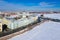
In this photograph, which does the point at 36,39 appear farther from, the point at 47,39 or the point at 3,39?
the point at 3,39

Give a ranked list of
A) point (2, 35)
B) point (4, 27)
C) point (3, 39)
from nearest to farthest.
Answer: point (3, 39), point (2, 35), point (4, 27)

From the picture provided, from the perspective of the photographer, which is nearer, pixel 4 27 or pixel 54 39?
pixel 54 39

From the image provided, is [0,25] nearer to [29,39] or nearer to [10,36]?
[10,36]

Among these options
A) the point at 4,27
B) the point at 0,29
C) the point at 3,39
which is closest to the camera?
the point at 3,39

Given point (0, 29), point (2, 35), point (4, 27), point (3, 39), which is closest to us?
point (3, 39)

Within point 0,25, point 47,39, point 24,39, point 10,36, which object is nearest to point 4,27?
point 0,25

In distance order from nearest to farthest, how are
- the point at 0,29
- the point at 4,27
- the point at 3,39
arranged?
the point at 3,39 < the point at 0,29 < the point at 4,27

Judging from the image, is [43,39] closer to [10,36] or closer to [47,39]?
[47,39]

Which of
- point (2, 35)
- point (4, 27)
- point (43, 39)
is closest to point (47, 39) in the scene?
point (43, 39)

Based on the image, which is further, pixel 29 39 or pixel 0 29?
pixel 0 29
